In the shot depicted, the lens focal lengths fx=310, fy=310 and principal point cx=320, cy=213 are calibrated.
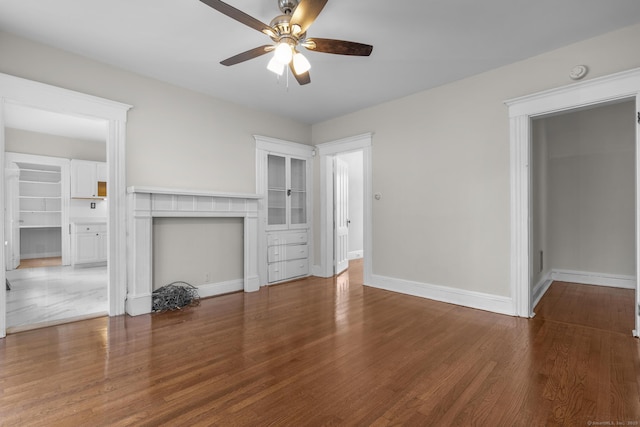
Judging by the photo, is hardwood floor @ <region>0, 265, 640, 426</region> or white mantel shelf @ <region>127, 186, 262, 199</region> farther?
white mantel shelf @ <region>127, 186, 262, 199</region>

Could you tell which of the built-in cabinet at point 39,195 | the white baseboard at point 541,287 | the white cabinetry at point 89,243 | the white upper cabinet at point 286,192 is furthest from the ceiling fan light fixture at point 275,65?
the built-in cabinet at point 39,195

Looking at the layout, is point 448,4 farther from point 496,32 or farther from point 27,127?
point 27,127

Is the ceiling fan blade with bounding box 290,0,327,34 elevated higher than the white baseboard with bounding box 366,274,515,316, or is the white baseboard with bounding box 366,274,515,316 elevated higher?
the ceiling fan blade with bounding box 290,0,327,34

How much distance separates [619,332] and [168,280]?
485 cm

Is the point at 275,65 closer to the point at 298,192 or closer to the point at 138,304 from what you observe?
the point at 138,304

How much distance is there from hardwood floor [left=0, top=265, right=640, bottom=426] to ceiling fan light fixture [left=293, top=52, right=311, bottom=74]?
2299mm

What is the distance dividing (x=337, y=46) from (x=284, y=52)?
1.41ft

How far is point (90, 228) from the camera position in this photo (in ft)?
21.4

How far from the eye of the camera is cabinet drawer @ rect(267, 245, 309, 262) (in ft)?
16.5

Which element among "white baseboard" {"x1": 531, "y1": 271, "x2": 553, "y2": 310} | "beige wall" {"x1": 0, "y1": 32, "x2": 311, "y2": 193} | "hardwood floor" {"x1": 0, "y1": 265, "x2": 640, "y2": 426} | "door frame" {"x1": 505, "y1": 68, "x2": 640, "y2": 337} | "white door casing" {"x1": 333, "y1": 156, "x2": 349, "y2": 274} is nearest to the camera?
"hardwood floor" {"x1": 0, "y1": 265, "x2": 640, "y2": 426}

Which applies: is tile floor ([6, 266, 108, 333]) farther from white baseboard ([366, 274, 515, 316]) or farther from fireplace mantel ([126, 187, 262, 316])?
white baseboard ([366, 274, 515, 316])

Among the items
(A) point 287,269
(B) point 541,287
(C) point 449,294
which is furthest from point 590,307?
(A) point 287,269

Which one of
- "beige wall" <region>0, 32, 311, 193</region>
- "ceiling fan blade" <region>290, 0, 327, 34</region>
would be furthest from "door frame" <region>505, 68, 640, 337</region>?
"beige wall" <region>0, 32, 311, 193</region>

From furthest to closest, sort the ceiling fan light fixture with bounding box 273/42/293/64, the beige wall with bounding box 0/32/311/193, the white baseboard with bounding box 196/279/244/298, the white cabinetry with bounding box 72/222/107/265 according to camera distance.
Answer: the white cabinetry with bounding box 72/222/107/265
the white baseboard with bounding box 196/279/244/298
the beige wall with bounding box 0/32/311/193
the ceiling fan light fixture with bounding box 273/42/293/64
